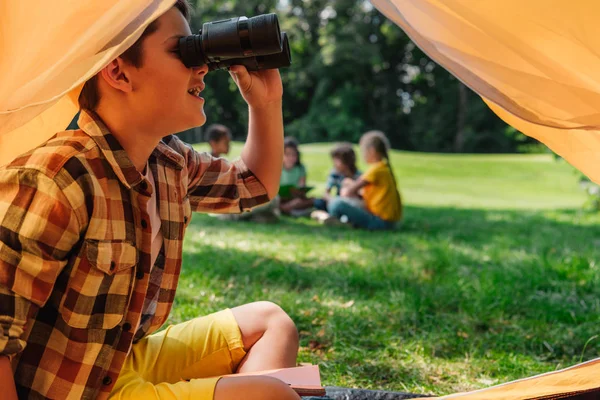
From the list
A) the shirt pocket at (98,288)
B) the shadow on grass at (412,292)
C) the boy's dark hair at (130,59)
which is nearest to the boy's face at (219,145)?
the shadow on grass at (412,292)

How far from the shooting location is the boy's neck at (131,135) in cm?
159

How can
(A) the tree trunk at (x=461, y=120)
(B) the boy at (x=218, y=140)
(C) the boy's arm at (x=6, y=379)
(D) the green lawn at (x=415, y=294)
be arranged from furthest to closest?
(A) the tree trunk at (x=461, y=120) < (B) the boy at (x=218, y=140) < (D) the green lawn at (x=415, y=294) < (C) the boy's arm at (x=6, y=379)

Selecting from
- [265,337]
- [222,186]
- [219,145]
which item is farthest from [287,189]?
[265,337]

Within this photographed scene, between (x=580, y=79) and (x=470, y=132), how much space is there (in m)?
29.7

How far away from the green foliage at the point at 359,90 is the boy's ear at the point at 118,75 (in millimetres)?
28139

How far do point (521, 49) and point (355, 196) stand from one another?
529cm

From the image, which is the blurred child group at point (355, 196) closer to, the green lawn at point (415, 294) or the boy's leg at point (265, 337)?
the green lawn at point (415, 294)

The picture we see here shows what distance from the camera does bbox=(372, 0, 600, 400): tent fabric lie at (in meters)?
1.58

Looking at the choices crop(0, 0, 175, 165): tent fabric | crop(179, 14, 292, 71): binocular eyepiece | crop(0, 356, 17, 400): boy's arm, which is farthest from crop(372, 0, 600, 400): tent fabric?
crop(0, 356, 17, 400): boy's arm

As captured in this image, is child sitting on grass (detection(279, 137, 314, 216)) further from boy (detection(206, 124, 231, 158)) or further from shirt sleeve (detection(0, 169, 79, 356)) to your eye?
shirt sleeve (detection(0, 169, 79, 356))

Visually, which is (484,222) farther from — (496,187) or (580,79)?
(496,187)

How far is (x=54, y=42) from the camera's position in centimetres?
148

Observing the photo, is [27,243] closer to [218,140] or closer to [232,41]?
[232,41]

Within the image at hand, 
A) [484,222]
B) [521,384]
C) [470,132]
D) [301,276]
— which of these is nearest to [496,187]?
[484,222]
